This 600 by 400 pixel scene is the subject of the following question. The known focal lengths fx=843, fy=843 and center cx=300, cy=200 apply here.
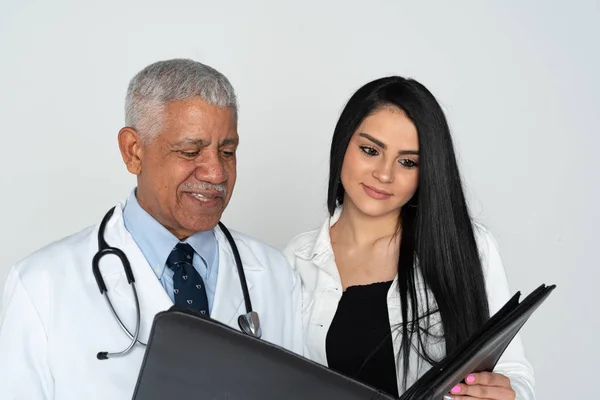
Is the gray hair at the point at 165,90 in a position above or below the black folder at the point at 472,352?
above

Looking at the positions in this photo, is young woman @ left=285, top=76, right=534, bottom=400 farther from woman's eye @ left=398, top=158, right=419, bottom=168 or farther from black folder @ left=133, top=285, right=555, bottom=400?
black folder @ left=133, top=285, right=555, bottom=400

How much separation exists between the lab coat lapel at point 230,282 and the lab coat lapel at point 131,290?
160 mm

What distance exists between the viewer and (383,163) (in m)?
2.52

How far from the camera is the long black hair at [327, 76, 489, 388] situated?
2490 millimetres

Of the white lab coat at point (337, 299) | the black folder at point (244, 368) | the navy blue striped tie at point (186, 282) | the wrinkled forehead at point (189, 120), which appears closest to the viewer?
the black folder at point (244, 368)

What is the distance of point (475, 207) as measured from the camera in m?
3.91

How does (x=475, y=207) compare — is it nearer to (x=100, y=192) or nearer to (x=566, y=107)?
(x=566, y=107)

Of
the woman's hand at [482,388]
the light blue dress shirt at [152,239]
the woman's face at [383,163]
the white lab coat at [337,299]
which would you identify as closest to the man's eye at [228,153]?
the light blue dress shirt at [152,239]

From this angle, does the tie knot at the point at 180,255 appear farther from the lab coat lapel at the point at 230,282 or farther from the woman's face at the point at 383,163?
the woman's face at the point at 383,163

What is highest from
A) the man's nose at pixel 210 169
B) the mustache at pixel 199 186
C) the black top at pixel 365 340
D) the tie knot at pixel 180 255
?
the man's nose at pixel 210 169

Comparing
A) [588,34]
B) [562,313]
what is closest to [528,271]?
[562,313]

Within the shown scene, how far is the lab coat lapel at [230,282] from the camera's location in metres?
2.19

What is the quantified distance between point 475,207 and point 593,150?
2.03 ft

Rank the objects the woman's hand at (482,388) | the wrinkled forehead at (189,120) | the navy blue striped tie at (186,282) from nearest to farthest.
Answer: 1. the woman's hand at (482,388)
2. the wrinkled forehead at (189,120)
3. the navy blue striped tie at (186,282)
